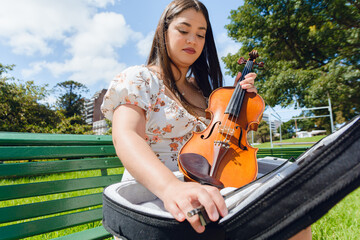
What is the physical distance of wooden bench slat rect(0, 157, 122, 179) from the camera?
1.16 m

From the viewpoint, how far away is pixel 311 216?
1.58 feet

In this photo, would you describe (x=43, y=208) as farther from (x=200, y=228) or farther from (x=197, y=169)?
(x=200, y=228)

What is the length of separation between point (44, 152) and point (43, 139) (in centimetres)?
7

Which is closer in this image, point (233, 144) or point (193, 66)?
point (233, 144)

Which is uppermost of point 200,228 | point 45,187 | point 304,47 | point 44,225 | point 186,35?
point 304,47

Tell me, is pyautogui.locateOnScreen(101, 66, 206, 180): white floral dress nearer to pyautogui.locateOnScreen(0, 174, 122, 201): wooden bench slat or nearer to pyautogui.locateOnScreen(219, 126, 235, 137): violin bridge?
pyautogui.locateOnScreen(219, 126, 235, 137): violin bridge

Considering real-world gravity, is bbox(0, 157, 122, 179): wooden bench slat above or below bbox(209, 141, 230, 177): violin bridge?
below

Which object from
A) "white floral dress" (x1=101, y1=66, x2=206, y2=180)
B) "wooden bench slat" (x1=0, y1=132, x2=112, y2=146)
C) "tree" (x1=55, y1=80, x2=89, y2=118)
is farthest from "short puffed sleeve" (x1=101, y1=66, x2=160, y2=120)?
"tree" (x1=55, y1=80, x2=89, y2=118)

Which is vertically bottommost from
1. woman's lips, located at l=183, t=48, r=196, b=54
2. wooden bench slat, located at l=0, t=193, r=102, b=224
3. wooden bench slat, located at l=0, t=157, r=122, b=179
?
wooden bench slat, located at l=0, t=193, r=102, b=224

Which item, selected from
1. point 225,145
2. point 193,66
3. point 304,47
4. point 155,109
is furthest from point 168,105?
point 304,47

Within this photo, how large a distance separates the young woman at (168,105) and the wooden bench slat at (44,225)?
517 mm

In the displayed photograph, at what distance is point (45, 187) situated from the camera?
1286mm

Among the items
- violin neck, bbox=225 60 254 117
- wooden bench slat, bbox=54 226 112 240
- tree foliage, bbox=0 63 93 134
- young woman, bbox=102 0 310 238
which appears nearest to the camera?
young woman, bbox=102 0 310 238

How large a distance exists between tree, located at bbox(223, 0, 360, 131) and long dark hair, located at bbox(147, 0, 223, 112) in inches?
378
